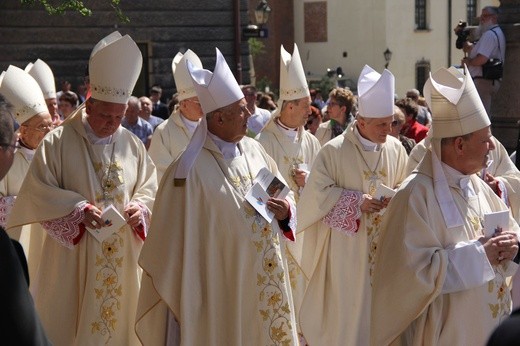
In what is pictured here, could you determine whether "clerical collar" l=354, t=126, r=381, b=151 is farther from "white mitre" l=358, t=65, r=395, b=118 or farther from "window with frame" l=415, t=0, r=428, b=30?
"window with frame" l=415, t=0, r=428, b=30

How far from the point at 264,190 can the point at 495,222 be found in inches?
59.8

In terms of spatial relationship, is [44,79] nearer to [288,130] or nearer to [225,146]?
[288,130]

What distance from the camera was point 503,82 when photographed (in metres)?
11.5

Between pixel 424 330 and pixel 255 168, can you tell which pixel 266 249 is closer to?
pixel 255 168

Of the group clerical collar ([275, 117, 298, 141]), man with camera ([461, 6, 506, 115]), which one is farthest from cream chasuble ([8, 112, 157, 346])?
man with camera ([461, 6, 506, 115])

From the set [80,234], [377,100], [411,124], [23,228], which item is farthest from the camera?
[411,124]

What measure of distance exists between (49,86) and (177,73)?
1.22 metres

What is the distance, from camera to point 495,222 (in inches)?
225

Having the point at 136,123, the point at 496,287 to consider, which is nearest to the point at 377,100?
the point at 496,287

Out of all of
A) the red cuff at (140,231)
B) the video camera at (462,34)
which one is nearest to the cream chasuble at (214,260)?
the red cuff at (140,231)

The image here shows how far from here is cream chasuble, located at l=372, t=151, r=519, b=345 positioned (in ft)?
18.6

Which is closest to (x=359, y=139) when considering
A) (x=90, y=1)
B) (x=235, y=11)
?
(x=90, y=1)

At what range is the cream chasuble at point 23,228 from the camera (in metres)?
8.27

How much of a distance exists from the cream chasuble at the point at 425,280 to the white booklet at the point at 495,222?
0.12 m
